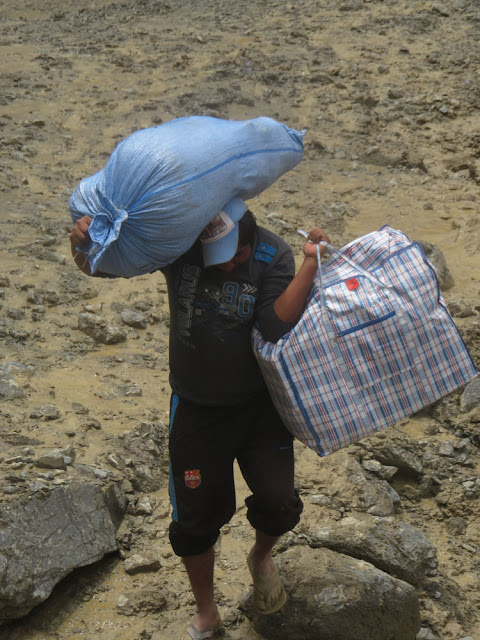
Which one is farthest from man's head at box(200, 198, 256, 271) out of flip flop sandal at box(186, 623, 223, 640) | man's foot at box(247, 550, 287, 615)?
flip flop sandal at box(186, 623, 223, 640)

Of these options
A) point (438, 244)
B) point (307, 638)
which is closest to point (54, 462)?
point (307, 638)

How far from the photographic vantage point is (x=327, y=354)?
7.55 ft

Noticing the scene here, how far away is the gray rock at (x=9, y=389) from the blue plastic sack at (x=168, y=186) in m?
1.60

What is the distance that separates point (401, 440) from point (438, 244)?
2724 millimetres

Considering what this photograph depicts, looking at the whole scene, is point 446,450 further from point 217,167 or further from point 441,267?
point 217,167

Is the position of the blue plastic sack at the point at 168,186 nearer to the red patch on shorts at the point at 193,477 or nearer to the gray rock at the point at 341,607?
the red patch on shorts at the point at 193,477

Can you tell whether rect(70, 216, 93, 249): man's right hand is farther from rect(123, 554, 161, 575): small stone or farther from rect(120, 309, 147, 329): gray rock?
rect(120, 309, 147, 329): gray rock

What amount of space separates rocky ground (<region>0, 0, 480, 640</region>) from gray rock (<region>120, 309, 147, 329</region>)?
0.02 m

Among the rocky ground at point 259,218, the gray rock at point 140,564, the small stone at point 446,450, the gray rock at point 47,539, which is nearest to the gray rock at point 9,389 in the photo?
the rocky ground at point 259,218

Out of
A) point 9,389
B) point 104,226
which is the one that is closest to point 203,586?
point 104,226

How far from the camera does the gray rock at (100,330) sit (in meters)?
4.66

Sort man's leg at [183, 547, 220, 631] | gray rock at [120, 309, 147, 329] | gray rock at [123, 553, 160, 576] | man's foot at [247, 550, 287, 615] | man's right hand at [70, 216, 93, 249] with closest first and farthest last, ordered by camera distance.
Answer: man's right hand at [70, 216, 93, 249]
man's leg at [183, 547, 220, 631]
man's foot at [247, 550, 287, 615]
gray rock at [123, 553, 160, 576]
gray rock at [120, 309, 147, 329]

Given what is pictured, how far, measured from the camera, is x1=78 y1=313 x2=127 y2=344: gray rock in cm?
466

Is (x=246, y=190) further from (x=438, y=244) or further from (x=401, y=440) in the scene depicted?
(x=438, y=244)
